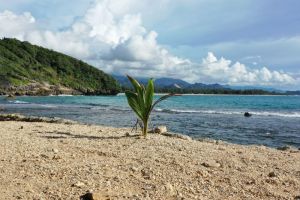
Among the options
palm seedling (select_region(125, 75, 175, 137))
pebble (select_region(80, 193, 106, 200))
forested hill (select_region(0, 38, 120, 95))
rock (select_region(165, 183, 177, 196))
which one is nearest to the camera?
pebble (select_region(80, 193, 106, 200))

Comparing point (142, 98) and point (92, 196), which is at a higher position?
point (142, 98)

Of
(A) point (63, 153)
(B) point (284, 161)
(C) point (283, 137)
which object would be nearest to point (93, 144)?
(A) point (63, 153)

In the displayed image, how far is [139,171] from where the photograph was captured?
8.91 m

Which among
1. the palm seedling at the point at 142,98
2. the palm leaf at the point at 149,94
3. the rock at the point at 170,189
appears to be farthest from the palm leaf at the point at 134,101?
the rock at the point at 170,189

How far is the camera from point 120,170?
8953 millimetres

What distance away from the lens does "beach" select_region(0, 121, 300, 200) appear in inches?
298

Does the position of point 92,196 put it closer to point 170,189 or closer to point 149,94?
point 170,189

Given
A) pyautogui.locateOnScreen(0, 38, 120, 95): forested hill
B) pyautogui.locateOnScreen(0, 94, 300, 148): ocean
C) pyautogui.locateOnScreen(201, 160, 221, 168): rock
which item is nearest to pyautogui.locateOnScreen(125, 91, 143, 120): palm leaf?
pyautogui.locateOnScreen(201, 160, 221, 168): rock

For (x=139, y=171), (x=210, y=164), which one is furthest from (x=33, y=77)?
(x=139, y=171)

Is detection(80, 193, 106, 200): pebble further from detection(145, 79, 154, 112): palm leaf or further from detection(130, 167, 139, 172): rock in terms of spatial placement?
detection(145, 79, 154, 112): palm leaf

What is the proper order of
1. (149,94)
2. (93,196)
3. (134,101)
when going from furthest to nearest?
(134,101) → (149,94) → (93,196)

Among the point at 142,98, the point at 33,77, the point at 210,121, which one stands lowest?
the point at 210,121

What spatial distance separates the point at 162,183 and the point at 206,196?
3.27ft

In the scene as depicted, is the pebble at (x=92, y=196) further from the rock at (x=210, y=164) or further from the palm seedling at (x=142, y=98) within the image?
the palm seedling at (x=142, y=98)
